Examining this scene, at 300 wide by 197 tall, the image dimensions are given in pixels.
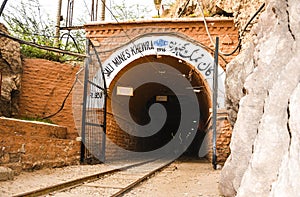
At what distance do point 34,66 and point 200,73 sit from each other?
524 cm

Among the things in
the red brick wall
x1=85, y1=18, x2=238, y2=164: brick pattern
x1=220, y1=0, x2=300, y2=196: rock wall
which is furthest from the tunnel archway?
x1=220, y1=0, x2=300, y2=196: rock wall

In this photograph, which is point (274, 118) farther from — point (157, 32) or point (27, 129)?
point (157, 32)

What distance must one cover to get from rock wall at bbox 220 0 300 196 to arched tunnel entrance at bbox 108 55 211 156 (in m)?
6.97

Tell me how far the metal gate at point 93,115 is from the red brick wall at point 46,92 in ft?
3.29

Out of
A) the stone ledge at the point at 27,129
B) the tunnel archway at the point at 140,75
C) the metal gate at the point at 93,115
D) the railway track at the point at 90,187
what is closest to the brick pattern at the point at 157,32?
the tunnel archway at the point at 140,75

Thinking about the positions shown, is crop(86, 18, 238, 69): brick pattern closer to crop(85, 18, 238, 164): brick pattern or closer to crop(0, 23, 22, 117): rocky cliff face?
crop(85, 18, 238, 164): brick pattern

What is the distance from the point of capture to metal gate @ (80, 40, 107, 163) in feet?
27.6

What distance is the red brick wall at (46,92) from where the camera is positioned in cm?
993

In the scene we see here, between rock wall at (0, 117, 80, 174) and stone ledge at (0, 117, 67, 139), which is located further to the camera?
stone ledge at (0, 117, 67, 139)

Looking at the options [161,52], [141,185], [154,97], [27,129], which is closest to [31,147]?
[27,129]

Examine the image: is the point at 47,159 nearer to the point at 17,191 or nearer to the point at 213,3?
the point at 17,191

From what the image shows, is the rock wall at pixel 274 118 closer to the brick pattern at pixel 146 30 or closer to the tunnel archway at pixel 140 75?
the tunnel archway at pixel 140 75

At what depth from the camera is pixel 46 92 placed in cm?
1021

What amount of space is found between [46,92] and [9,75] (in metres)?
1.30
